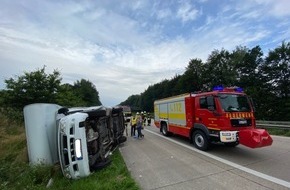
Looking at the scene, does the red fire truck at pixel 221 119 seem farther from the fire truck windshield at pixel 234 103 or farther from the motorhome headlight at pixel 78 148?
the motorhome headlight at pixel 78 148

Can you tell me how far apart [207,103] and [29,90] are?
1494 cm

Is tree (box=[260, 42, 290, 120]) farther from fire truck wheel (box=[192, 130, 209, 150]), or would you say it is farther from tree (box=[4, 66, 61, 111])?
tree (box=[4, 66, 61, 111])

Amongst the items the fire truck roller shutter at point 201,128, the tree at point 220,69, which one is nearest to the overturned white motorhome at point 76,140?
the fire truck roller shutter at point 201,128

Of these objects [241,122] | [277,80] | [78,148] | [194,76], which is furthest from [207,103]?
[194,76]

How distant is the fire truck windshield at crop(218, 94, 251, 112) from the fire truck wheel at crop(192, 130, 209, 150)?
5.24ft

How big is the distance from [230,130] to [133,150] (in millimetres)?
4321

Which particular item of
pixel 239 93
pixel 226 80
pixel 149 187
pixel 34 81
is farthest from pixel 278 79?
pixel 149 187

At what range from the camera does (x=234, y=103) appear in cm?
909

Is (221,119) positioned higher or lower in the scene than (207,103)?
lower

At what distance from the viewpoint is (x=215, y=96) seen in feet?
29.7

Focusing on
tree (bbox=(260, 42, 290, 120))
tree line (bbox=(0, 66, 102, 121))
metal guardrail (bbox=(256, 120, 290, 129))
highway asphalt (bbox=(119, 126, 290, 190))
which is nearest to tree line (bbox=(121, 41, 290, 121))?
tree (bbox=(260, 42, 290, 120))

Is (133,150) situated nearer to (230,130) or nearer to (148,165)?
(148,165)

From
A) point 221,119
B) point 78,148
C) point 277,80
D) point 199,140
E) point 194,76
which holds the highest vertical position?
point 194,76

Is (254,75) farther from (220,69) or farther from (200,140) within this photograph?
(200,140)
